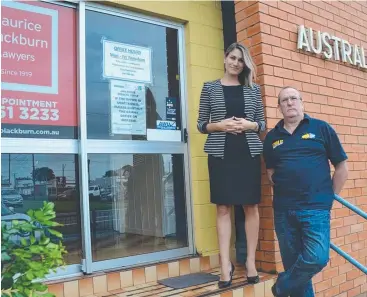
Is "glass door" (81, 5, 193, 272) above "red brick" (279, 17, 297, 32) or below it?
below

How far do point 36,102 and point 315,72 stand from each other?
7.97ft

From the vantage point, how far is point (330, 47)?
150 inches

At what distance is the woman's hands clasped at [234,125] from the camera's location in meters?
2.84

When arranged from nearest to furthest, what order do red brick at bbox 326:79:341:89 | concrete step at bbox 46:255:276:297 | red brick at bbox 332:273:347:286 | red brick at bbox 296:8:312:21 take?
1. concrete step at bbox 46:255:276:297
2. red brick at bbox 332:273:347:286
3. red brick at bbox 296:8:312:21
4. red brick at bbox 326:79:341:89

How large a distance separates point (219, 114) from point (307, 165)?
82cm

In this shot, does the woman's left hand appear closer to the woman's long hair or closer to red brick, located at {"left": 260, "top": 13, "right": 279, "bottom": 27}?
the woman's long hair

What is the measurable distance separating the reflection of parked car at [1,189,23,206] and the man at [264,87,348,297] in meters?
1.70

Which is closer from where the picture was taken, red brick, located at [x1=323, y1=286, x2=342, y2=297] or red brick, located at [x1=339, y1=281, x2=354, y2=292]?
red brick, located at [x1=323, y1=286, x2=342, y2=297]

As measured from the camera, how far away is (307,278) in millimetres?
2381

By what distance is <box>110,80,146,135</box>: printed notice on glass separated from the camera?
3201mm

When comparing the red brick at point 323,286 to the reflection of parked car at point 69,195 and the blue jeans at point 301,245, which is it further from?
the reflection of parked car at point 69,195

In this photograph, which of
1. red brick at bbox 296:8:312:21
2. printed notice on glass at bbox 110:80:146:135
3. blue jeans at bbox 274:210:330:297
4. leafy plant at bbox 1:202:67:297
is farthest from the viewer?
red brick at bbox 296:8:312:21

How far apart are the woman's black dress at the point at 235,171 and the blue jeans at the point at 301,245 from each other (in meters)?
0.40

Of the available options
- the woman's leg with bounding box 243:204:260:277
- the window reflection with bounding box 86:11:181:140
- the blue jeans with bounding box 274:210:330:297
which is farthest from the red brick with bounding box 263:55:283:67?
the blue jeans with bounding box 274:210:330:297
